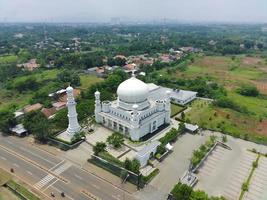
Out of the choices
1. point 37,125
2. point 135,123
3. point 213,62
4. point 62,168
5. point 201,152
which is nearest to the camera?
point 62,168

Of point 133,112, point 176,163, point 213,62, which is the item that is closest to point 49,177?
point 133,112

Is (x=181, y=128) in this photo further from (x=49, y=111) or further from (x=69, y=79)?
(x=69, y=79)

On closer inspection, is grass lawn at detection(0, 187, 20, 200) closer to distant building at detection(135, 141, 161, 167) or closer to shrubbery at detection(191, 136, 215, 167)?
distant building at detection(135, 141, 161, 167)

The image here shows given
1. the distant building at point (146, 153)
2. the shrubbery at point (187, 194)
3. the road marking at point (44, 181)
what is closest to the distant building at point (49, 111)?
the road marking at point (44, 181)

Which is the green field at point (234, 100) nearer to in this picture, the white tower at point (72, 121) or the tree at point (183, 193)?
the tree at point (183, 193)

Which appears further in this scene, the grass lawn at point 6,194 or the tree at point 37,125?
the tree at point 37,125

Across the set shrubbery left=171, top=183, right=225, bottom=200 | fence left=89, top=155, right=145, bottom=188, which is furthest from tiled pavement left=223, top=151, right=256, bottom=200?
fence left=89, top=155, right=145, bottom=188

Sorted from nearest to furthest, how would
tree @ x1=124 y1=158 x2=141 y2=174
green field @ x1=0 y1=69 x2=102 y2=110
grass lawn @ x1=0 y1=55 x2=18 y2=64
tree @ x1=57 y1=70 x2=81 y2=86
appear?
tree @ x1=124 y1=158 x2=141 y2=174 → green field @ x1=0 y1=69 x2=102 y2=110 → tree @ x1=57 y1=70 x2=81 y2=86 → grass lawn @ x1=0 y1=55 x2=18 y2=64
